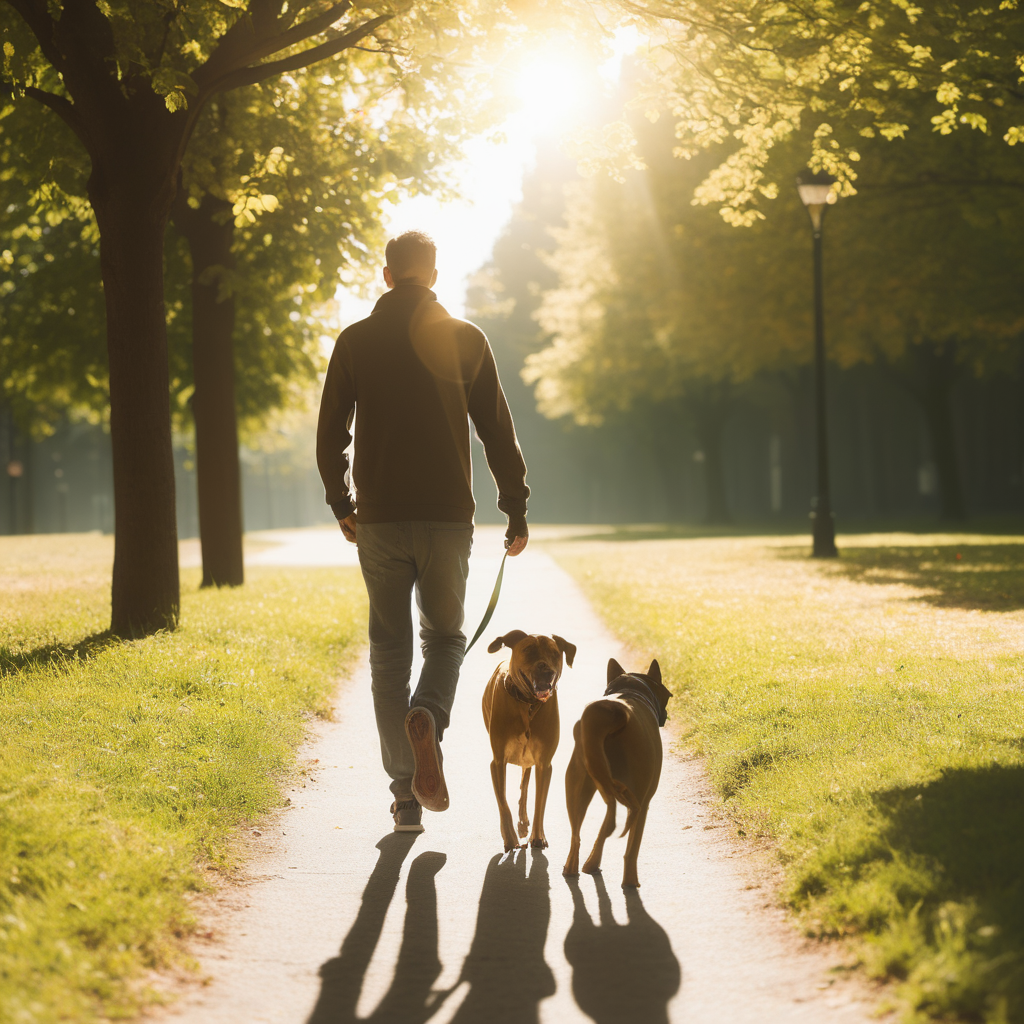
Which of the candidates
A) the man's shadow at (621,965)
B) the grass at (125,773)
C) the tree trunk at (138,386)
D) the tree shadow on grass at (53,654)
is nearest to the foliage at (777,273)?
the tree trunk at (138,386)

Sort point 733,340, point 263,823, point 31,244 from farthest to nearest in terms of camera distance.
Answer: point 733,340 < point 31,244 < point 263,823

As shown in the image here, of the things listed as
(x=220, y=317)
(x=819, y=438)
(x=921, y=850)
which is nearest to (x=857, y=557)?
(x=819, y=438)

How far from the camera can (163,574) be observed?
31.6ft

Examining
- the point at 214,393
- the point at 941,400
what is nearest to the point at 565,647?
the point at 214,393

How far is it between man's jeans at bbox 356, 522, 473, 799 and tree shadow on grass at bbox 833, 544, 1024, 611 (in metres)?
8.18

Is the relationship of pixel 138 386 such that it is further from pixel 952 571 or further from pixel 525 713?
pixel 952 571

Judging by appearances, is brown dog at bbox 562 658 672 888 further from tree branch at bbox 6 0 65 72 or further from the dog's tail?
tree branch at bbox 6 0 65 72

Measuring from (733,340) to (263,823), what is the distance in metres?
23.3

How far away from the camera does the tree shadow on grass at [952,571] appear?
484 inches

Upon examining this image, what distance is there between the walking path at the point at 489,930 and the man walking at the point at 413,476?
1.26ft

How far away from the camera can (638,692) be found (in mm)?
4570

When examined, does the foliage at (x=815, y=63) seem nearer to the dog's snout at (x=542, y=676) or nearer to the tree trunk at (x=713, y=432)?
the dog's snout at (x=542, y=676)

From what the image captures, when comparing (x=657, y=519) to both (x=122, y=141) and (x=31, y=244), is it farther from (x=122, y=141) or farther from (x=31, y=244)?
(x=122, y=141)

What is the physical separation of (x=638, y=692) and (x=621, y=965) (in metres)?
1.28
